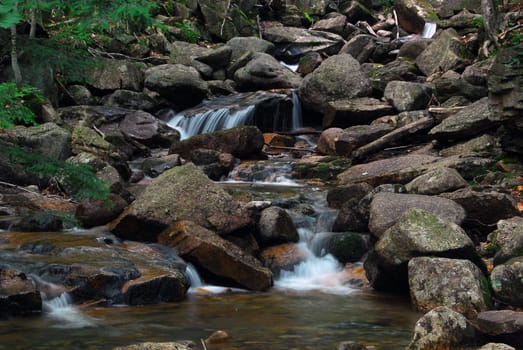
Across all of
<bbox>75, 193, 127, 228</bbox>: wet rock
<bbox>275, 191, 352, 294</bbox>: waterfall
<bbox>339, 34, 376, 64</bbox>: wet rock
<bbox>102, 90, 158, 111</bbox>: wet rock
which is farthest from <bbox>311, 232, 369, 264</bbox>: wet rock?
<bbox>339, 34, 376, 64</bbox>: wet rock

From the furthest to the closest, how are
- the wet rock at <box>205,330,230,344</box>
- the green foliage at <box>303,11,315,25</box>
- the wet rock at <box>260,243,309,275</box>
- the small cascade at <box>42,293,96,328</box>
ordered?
the green foliage at <box>303,11,315,25</box>
the wet rock at <box>260,243,309,275</box>
the small cascade at <box>42,293,96,328</box>
the wet rock at <box>205,330,230,344</box>

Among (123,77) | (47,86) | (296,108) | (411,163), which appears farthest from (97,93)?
(411,163)

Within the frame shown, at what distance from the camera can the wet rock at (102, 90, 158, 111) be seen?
19.4 m

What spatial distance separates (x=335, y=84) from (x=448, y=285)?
11863 millimetres

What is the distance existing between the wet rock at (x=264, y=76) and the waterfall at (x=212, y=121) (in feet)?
8.77

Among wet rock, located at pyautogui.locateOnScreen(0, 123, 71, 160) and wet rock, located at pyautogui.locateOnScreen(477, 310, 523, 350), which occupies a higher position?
wet rock, located at pyautogui.locateOnScreen(0, 123, 71, 160)

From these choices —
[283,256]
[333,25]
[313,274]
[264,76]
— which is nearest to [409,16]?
[333,25]

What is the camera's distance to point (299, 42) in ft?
89.0

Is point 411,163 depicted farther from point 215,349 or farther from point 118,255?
point 215,349

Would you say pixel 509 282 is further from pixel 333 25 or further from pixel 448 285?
pixel 333 25

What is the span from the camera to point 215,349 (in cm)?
598

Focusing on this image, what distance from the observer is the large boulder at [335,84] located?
18.6m

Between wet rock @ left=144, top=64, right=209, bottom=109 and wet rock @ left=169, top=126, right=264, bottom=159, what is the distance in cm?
400

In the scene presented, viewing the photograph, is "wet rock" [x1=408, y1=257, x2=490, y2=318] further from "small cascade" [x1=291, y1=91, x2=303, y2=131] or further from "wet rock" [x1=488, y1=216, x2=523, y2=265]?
"small cascade" [x1=291, y1=91, x2=303, y2=131]
